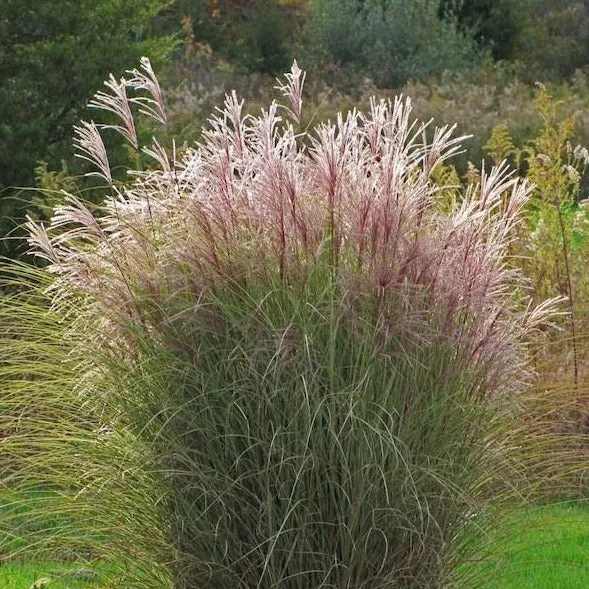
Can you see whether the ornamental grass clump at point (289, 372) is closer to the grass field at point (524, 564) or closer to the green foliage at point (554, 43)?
the grass field at point (524, 564)

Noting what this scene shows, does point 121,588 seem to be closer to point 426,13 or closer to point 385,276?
point 385,276

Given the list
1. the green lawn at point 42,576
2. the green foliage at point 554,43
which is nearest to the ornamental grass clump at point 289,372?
the green lawn at point 42,576

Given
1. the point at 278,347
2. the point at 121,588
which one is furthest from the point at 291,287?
the point at 121,588

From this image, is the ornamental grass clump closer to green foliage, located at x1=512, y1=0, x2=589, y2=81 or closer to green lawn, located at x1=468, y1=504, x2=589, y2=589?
green lawn, located at x1=468, y1=504, x2=589, y2=589

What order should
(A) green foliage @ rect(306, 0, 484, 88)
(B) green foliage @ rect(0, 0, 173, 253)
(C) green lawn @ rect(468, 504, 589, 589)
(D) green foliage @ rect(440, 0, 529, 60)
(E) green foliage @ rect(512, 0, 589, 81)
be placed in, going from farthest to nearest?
(E) green foliage @ rect(512, 0, 589, 81) < (D) green foliage @ rect(440, 0, 529, 60) < (A) green foliage @ rect(306, 0, 484, 88) < (B) green foliage @ rect(0, 0, 173, 253) < (C) green lawn @ rect(468, 504, 589, 589)

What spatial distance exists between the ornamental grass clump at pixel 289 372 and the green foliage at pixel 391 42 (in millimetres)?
20700

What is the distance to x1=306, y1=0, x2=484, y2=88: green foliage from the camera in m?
24.5

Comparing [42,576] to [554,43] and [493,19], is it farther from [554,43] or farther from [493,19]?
[554,43]

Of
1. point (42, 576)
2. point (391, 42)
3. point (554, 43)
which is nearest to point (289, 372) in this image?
point (42, 576)

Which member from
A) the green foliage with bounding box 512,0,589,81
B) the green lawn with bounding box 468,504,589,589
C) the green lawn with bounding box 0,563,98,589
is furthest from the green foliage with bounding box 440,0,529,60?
the green lawn with bounding box 0,563,98,589

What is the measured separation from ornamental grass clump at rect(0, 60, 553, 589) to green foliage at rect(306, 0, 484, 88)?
67.9 feet

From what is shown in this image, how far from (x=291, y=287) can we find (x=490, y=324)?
2.06ft

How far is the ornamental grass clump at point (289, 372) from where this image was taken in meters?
3.67

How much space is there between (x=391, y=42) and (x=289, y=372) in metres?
21.7
